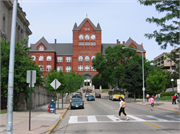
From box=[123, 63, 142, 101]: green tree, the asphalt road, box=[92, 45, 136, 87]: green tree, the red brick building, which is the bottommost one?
the asphalt road

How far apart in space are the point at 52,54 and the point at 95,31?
20.7 m

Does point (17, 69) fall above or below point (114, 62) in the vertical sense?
below

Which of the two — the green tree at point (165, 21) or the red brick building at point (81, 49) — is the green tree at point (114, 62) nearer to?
the red brick building at point (81, 49)

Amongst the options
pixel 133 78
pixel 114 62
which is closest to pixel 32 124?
pixel 133 78

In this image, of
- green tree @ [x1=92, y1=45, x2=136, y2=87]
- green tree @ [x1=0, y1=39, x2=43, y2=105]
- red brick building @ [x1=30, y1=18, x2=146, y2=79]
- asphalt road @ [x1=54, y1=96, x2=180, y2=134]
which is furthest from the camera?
red brick building @ [x1=30, y1=18, x2=146, y2=79]

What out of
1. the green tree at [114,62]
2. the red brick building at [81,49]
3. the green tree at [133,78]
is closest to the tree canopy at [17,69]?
the green tree at [133,78]

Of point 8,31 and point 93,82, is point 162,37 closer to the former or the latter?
point 8,31

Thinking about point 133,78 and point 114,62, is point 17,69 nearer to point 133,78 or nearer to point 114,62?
point 133,78

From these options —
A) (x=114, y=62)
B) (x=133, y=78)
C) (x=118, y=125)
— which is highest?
(x=114, y=62)

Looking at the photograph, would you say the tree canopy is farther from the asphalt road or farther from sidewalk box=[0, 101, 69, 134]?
the asphalt road

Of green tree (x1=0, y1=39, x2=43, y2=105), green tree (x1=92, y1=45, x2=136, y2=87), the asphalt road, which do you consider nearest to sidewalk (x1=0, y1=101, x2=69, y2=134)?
the asphalt road

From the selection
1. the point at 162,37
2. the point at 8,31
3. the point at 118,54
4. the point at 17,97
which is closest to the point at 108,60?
the point at 118,54

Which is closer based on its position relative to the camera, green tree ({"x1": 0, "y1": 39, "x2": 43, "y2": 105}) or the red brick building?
green tree ({"x1": 0, "y1": 39, "x2": 43, "y2": 105})

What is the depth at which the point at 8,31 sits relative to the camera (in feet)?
97.3
